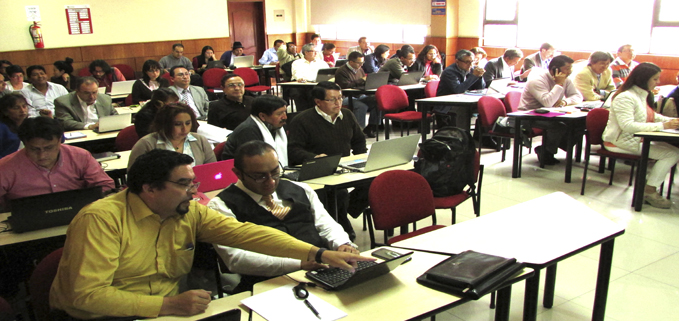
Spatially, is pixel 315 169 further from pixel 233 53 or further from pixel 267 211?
pixel 233 53

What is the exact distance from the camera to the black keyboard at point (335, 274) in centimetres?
202

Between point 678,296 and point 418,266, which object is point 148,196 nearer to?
point 418,266

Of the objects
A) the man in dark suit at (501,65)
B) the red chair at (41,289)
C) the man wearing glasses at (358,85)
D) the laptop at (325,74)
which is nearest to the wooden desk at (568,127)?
the man in dark suit at (501,65)

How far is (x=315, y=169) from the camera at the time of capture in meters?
3.52

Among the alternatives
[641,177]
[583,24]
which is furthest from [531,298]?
[583,24]

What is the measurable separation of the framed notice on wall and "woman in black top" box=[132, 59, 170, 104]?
4554 millimetres

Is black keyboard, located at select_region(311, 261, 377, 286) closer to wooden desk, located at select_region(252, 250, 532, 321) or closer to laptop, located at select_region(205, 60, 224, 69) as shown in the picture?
wooden desk, located at select_region(252, 250, 532, 321)

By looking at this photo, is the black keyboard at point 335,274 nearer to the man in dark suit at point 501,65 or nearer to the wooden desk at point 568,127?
the wooden desk at point 568,127

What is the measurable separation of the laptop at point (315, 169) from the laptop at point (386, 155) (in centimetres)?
20

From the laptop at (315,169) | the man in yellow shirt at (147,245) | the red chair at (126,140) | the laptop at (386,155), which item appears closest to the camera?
the man in yellow shirt at (147,245)

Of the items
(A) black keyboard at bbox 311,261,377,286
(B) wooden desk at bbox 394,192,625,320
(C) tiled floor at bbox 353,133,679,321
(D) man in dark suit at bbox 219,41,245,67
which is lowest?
(C) tiled floor at bbox 353,133,679,321

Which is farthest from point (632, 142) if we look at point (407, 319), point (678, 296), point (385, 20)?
point (385, 20)

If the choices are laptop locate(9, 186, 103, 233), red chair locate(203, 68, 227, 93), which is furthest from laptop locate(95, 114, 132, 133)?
red chair locate(203, 68, 227, 93)

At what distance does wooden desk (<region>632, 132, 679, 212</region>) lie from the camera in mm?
4422
